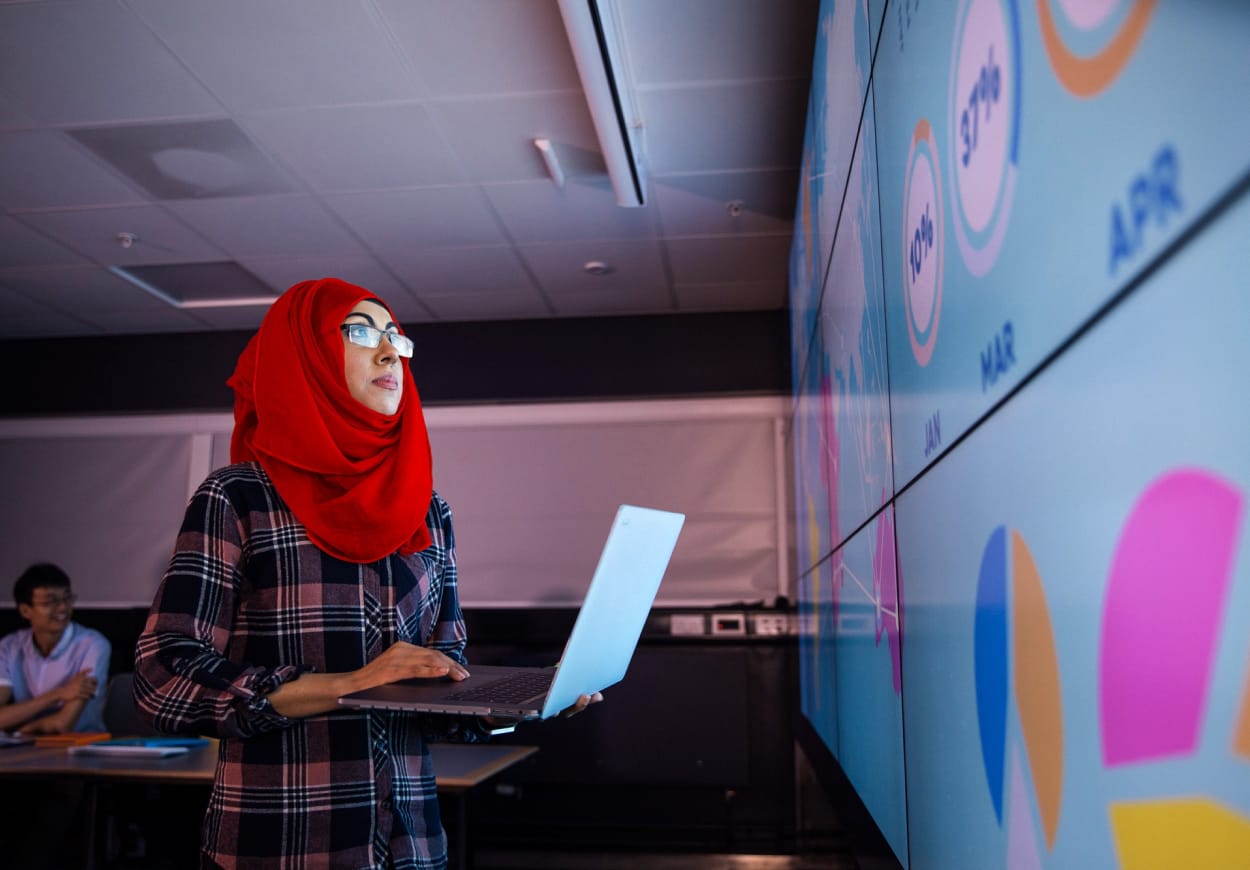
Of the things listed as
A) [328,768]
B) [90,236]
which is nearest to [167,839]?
[90,236]

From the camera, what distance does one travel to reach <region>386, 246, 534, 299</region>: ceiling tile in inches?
167

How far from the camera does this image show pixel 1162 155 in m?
0.52

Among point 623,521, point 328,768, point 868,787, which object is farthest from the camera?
point 868,787

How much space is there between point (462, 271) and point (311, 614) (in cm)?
321

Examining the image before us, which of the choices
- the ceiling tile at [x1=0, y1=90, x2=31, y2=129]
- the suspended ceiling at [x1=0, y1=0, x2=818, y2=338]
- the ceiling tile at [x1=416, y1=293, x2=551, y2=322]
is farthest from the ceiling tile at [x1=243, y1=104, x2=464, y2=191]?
the ceiling tile at [x1=416, y1=293, x2=551, y2=322]

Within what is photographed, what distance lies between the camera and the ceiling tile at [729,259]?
13.6ft

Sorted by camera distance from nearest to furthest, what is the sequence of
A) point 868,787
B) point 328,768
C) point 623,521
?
point 623,521 → point 328,768 → point 868,787

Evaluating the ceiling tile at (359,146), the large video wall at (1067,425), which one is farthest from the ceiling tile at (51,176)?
the large video wall at (1067,425)

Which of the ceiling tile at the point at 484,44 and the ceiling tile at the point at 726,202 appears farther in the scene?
the ceiling tile at the point at 726,202

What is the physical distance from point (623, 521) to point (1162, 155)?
826 mm

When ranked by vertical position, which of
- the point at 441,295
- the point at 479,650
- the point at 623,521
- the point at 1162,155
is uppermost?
the point at 441,295

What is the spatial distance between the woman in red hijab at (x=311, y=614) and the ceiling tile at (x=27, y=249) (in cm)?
295

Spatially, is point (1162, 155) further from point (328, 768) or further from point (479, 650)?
point (479, 650)

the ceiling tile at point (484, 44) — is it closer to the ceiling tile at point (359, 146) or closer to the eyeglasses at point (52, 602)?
the ceiling tile at point (359, 146)
